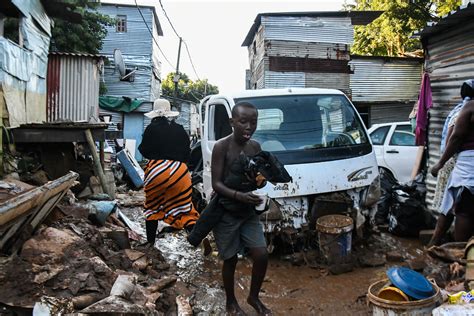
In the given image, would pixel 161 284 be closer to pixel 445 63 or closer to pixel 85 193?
pixel 85 193

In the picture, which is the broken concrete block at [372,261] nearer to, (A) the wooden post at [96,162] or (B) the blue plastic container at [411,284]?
(B) the blue plastic container at [411,284]

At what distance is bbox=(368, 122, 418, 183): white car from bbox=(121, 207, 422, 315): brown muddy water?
348 cm

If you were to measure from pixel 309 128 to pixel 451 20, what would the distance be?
2.56m

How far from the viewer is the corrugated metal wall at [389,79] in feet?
61.6

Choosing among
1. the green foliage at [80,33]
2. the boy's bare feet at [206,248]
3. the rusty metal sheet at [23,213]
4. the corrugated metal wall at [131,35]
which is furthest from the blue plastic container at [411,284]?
the corrugated metal wall at [131,35]

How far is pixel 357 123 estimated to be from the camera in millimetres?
5949

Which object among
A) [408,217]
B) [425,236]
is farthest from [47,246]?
[408,217]

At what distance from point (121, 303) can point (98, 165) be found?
5619 millimetres

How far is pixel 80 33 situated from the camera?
1755cm

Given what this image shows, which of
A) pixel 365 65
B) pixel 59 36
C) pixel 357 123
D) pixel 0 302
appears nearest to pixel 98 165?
pixel 357 123

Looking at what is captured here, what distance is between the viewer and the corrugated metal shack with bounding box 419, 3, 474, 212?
19.5 ft

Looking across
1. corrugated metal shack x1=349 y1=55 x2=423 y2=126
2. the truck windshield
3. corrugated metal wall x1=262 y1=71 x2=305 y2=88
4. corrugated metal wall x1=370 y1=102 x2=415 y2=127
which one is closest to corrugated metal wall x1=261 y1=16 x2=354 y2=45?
corrugated metal wall x1=262 y1=71 x2=305 y2=88

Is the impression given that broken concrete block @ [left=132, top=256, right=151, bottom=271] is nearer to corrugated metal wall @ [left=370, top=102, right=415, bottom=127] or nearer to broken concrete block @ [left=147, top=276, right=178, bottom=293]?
broken concrete block @ [left=147, top=276, right=178, bottom=293]

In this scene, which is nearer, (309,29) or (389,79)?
(389,79)
